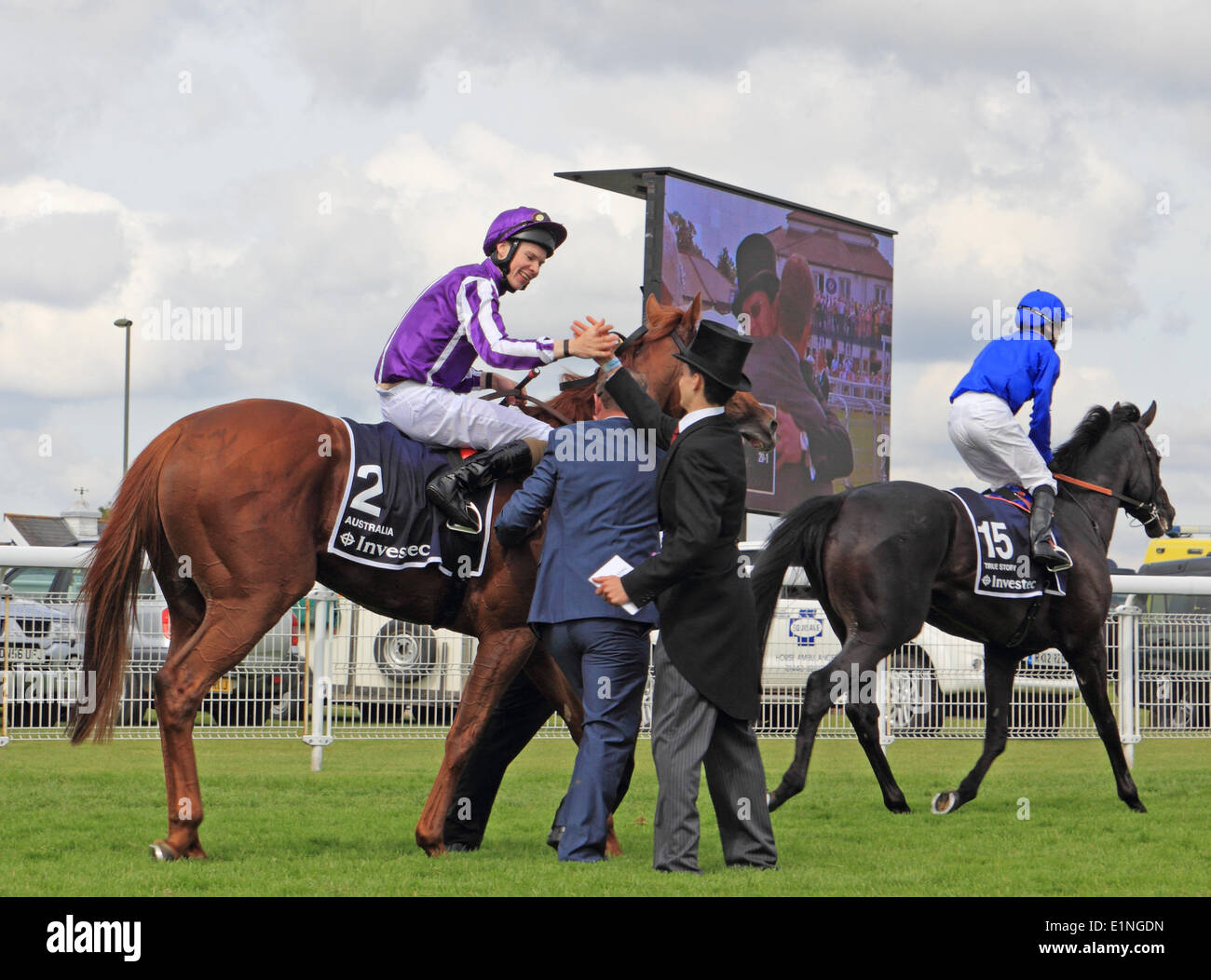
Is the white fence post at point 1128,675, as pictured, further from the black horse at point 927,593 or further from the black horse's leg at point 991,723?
the black horse's leg at point 991,723

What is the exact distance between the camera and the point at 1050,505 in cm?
801

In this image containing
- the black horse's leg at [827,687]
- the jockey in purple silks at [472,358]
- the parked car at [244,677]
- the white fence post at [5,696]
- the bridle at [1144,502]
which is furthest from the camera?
the parked car at [244,677]

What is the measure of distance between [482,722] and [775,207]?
51.5 ft

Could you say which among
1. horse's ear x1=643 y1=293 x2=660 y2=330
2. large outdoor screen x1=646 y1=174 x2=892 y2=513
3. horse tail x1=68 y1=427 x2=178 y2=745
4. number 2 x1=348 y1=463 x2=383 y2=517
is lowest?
horse tail x1=68 y1=427 x2=178 y2=745

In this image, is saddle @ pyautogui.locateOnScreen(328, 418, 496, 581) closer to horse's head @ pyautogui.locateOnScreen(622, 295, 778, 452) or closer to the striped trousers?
horse's head @ pyautogui.locateOnScreen(622, 295, 778, 452)

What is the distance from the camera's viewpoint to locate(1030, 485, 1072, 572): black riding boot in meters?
7.89

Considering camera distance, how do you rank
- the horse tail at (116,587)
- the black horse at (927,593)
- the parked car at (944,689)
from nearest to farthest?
the horse tail at (116,587) → the black horse at (927,593) → the parked car at (944,689)

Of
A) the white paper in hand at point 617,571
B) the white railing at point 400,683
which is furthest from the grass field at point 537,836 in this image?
the white paper in hand at point 617,571

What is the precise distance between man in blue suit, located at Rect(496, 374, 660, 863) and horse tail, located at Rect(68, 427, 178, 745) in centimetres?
134

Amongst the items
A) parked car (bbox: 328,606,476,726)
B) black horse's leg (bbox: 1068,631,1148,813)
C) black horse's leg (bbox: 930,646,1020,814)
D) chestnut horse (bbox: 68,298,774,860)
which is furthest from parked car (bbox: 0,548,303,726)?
black horse's leg (bbox: 1068,631,1148,813)

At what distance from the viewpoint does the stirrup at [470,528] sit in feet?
18.6

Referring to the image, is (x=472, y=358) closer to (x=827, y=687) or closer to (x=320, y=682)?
(x=827, y=687)

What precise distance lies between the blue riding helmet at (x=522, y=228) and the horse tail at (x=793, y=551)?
2183 millimetres

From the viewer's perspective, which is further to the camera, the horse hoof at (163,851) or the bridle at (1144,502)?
the bridle at (1144,502)
